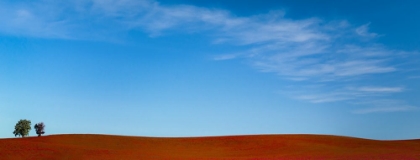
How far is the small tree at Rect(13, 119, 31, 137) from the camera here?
170 feet

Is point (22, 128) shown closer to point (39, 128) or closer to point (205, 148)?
point (39, 128)

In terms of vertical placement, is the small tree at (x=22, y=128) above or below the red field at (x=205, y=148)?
above

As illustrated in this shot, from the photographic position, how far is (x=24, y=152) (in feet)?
129

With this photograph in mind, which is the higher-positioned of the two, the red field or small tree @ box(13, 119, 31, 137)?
small tree @ box(13, 119, 31, 137)

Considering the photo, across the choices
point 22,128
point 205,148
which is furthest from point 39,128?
point 205,148

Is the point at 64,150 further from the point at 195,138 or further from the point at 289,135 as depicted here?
the point at 289,135

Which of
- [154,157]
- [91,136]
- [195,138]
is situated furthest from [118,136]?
[154,157]

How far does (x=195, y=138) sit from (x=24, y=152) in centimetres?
2090

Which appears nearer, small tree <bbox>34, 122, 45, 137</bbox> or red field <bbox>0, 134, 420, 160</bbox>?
red field <bbox>0, 134, 420, 160</bbox>

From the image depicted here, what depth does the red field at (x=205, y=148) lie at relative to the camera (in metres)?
39.0

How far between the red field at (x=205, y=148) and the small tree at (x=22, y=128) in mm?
2252

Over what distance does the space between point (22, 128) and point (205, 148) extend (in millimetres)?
20868

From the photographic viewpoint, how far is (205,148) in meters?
47.7

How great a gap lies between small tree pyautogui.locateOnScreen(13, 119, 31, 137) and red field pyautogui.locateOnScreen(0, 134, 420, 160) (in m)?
2.25
